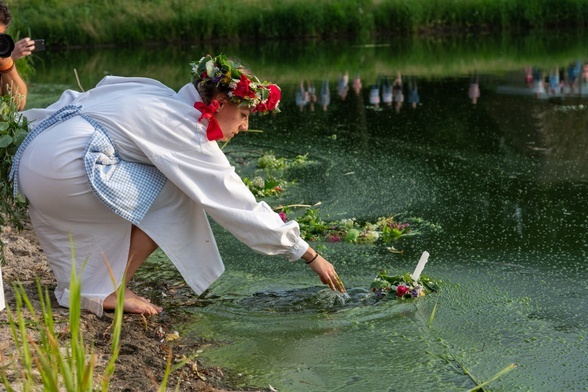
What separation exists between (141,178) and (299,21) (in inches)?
640

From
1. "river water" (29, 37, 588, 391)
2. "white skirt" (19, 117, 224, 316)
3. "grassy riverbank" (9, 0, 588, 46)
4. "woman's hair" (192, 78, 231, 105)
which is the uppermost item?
"woman's hair" (192, 78, 231, 105)

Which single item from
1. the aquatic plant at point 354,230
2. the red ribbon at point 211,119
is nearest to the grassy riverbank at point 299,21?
the aquatic plant at point 354,230

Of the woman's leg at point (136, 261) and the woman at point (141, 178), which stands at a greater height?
the woman at point (141, 178)

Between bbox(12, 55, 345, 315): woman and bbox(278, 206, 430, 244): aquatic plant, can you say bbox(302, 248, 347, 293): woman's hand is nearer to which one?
bbox(12, 55, 345, 315): woman

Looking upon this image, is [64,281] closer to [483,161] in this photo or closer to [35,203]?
[35,203]

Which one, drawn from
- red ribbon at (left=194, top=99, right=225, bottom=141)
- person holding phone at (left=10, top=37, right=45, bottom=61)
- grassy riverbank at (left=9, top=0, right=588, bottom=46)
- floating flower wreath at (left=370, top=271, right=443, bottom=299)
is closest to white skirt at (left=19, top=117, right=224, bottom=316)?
red ribbon at (left=194, top=99, right=225, bottom=141)

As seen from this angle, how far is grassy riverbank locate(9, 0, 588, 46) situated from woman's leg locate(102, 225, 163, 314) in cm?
1582

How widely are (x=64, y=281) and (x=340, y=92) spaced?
813 cm

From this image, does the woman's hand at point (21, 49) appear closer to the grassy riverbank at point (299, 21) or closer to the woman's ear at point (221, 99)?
the woman's ear at point (221, 99)

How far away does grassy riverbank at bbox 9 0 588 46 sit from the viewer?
63.5 ft

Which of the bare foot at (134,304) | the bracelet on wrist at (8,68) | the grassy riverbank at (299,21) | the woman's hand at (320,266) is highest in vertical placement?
the bracelet on wrist at (8,68)

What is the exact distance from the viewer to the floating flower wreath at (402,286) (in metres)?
4.15

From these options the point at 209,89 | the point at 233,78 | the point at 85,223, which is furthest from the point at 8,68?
the point at 233,78

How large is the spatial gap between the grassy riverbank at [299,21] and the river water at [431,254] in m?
8.29
